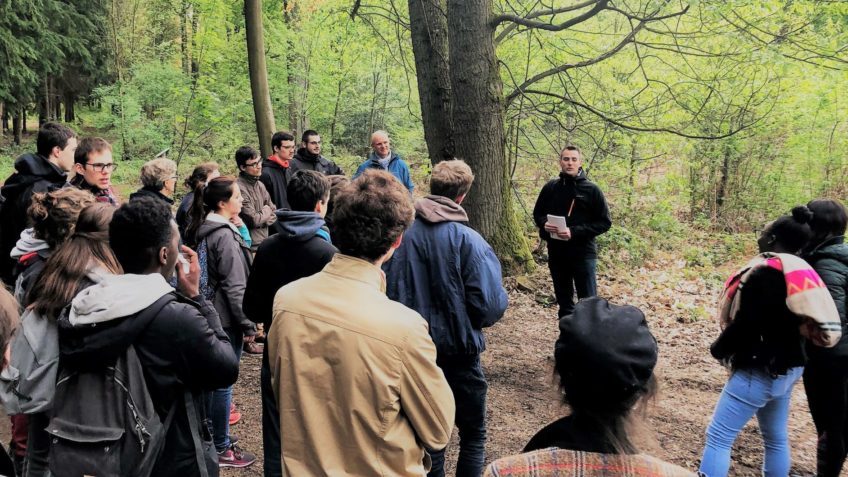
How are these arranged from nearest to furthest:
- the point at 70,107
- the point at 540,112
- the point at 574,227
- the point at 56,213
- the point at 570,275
Answer: the point at 56,213 < the point at 574,227 < the point at 570,275 < the point at 540,112 < the point at 70,107

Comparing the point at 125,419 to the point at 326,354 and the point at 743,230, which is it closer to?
the point at 326,354

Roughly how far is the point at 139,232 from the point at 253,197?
391cm

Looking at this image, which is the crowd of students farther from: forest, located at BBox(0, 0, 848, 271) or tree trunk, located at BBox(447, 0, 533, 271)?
tree trunk, located at BBox(447, 0, 533, 271)

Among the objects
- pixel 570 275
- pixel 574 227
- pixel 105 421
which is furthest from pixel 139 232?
pixel 570 275

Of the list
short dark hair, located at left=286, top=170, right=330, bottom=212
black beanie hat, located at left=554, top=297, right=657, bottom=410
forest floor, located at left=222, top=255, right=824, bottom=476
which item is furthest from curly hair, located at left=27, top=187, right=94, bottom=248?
black beanie hat, located at left=554, top=297, right=657, bottom=410

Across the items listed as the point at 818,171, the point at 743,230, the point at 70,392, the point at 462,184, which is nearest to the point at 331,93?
the point at 743,230

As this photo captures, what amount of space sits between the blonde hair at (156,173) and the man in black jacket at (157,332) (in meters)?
2.61

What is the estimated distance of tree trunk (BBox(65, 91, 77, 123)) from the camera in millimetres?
26198

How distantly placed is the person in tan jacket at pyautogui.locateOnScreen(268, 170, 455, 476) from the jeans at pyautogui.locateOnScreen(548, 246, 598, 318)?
414cm

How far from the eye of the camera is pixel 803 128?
12227 mm

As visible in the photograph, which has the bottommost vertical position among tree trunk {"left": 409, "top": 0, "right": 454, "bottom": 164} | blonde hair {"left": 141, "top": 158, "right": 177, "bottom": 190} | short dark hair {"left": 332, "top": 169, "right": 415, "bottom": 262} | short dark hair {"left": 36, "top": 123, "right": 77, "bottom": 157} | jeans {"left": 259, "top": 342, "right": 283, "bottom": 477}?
jeans {"left": 259, "top": 342, "right": 283, "bottom": 477}

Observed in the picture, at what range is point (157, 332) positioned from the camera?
208cm

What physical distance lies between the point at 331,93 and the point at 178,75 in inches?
210

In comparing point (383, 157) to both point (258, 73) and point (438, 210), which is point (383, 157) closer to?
point (438, 210)
